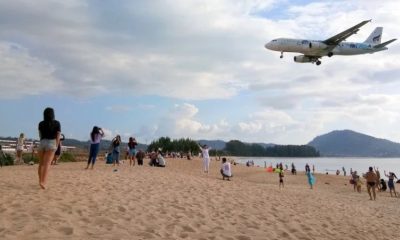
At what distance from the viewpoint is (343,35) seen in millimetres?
38562

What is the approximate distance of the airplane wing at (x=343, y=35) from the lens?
120 feet

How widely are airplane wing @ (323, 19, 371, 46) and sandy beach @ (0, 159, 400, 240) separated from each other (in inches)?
1071

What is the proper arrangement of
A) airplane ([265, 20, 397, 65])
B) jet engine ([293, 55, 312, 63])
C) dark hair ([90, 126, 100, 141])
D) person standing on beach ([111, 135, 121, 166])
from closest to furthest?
dark hair ([90, 126, 100, 141]) → person standing on beach ([111, 135, 121, 166]) → airplane ([265, 20, 397, 65]) → jet engine ([293, 55, 312, 63])

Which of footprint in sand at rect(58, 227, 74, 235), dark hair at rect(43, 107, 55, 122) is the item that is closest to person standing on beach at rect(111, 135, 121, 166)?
dark hair at rect(43, 107, 55, 122)

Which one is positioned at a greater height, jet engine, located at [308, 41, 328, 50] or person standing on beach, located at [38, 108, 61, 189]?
jet engine, located at [308, 41, 328, 50]

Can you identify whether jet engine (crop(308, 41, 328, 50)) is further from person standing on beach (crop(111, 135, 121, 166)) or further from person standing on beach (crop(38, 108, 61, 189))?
person standing on beach (crop(38, 108, 61, 189))

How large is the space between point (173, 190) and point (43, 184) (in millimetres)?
3502

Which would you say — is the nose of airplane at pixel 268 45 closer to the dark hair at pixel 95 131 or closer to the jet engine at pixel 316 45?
the jet engine at pixel 316 45

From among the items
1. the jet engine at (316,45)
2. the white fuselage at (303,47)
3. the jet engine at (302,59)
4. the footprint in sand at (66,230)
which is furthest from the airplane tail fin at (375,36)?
the footprint in sand at (66,230)

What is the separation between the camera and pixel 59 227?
687 cm

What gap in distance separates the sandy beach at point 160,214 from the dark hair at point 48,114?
1.65 metres

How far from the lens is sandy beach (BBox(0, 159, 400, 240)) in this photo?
278 inches

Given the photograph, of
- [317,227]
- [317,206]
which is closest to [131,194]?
[317,227]

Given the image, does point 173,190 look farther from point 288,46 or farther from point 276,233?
point 288,46
